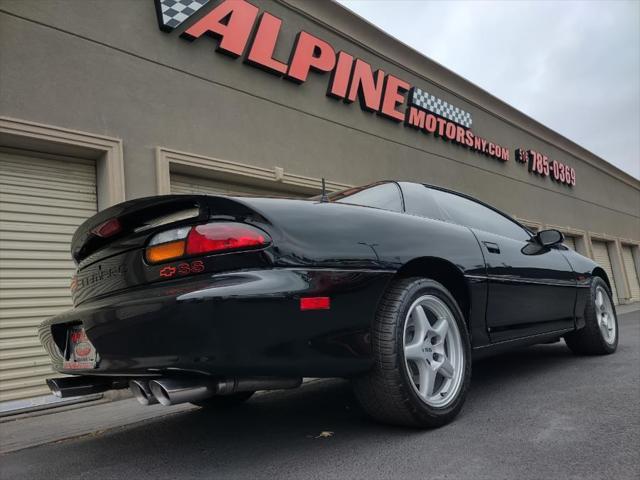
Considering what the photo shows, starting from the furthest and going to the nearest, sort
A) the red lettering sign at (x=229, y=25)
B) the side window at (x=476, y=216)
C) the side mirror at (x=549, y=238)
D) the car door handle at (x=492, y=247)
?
the red lettering sign at (x=229, y=25)
the side mirror at (x=549, y=238)
the side window at (x=476, y=216)
the car door handle at (x=492, y=247)

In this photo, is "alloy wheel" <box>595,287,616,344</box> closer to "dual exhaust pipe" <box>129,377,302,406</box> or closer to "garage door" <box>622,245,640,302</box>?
"dual exhaust pipe" <box>129,377,302,406</box>

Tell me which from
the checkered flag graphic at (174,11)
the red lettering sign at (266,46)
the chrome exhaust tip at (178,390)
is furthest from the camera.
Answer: the red lettering sign at (266,46)

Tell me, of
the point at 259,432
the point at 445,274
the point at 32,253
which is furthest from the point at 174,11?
the point at 259,432

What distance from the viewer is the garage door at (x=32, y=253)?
14.9 feet

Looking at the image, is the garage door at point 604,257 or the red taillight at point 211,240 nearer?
the red taillight at point 211,240

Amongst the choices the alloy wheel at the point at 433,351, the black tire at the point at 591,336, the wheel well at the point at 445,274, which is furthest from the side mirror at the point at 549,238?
the alloy wheel at the point at 433,351

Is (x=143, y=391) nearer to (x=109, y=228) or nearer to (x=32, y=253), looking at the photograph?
(x=109, y=228)

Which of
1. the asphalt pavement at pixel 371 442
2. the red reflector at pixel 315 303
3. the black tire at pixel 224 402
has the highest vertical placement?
the red reflector at pixel 315 303

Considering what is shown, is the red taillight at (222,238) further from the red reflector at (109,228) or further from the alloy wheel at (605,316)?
the alloy wheel at (605,316)

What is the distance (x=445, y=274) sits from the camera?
2.56 meters

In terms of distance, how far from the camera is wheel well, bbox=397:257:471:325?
92.9 inches

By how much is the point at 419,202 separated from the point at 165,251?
4.95 ft

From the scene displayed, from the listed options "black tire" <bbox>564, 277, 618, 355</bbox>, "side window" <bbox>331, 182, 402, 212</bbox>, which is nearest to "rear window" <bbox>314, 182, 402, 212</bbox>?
"side window" <bbox>331, 182, 402, 212</bbox>

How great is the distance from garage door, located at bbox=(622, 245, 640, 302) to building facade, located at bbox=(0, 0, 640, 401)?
12900mm
